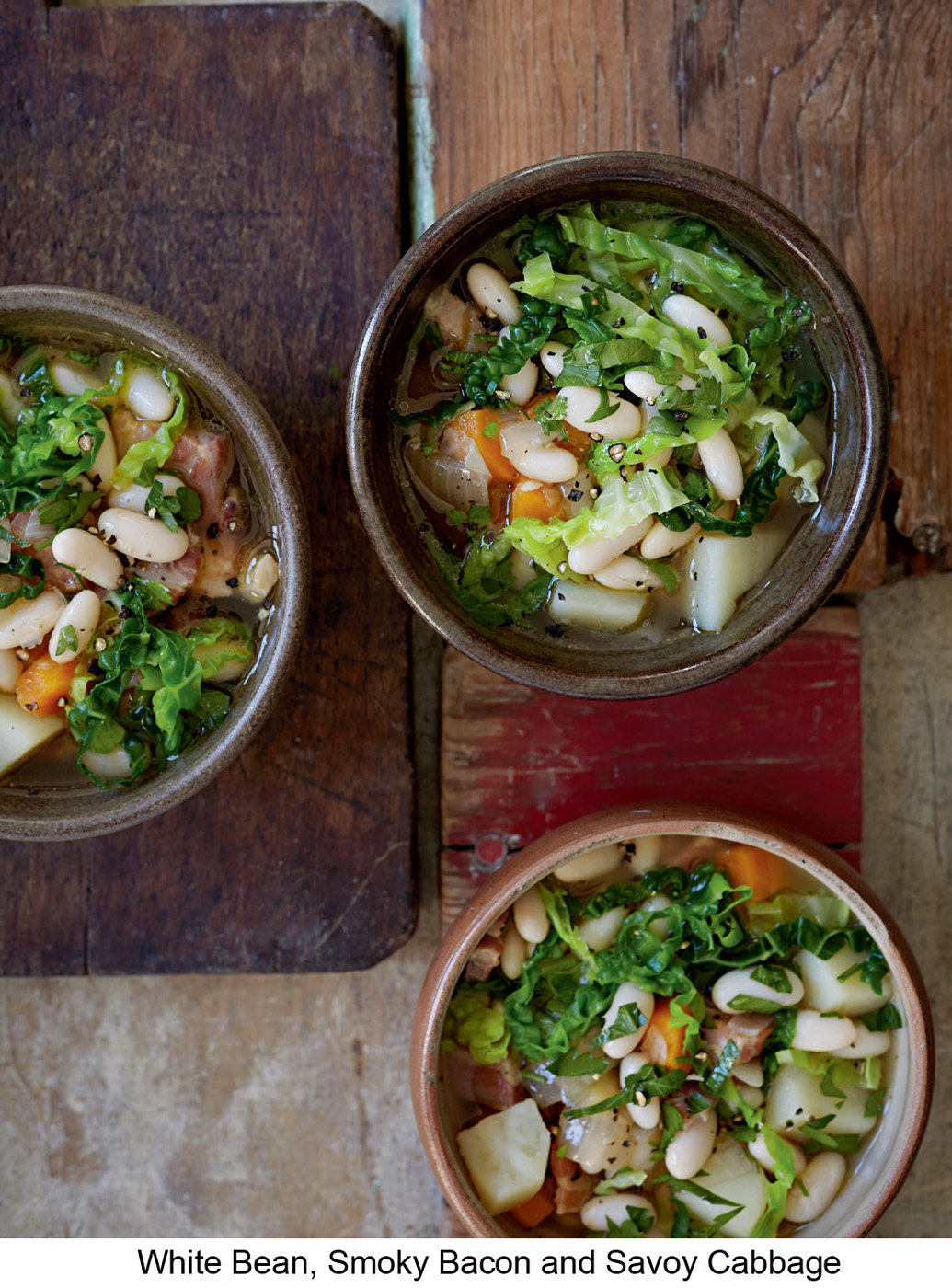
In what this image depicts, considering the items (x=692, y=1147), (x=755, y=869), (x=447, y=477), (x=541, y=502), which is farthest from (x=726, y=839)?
(x=447, y=477)

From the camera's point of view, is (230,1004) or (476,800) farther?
(230,1004)

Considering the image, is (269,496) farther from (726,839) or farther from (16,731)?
(726,839)

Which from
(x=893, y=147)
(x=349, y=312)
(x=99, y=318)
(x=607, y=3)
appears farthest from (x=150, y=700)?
(x=893, y=147)

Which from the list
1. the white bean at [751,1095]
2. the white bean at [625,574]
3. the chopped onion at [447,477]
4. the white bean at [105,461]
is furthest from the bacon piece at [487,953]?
the white bean at [105,461]

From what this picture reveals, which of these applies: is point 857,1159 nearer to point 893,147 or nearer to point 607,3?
point 893,147

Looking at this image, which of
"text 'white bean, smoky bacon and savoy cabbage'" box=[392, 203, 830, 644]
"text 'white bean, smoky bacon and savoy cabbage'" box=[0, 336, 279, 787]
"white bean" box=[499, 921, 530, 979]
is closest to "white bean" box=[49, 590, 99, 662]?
"text 'white bean, smoky bacon and savoy cabbage'" box=[0, 336, 279, 787]
